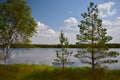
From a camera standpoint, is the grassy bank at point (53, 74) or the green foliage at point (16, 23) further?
the green foliage at point (16, 23)

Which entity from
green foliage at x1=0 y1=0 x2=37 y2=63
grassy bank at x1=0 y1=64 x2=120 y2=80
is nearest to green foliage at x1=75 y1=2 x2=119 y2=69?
grassy bank at x1=0 y1=64 x2=120 y2=80

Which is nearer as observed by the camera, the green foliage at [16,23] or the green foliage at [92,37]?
the green foliage at [92,37]

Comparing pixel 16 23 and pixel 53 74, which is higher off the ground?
pixel 16 23

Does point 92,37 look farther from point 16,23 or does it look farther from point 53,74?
point 16,23

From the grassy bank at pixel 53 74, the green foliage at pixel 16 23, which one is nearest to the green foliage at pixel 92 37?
the grassy bank at pixel 53 74

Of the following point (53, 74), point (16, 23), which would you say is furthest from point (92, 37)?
point (16, 23)

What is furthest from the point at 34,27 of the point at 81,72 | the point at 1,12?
the point at 81,72

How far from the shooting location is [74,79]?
21.3 metres

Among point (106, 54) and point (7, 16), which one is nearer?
point (106, 54)

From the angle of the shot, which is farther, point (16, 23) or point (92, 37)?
point (16, 23)

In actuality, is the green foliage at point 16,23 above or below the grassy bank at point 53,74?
above

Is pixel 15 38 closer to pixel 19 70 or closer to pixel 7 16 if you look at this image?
pixel 7 16

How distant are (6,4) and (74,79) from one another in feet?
56.3

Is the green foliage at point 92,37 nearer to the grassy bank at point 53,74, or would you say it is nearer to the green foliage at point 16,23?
the grassy bank at point 53,74
